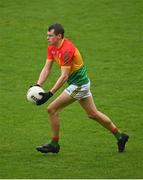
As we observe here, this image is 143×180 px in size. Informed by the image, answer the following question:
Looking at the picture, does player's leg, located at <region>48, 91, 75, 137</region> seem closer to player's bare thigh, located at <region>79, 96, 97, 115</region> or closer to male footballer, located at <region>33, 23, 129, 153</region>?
male footballer, located at <region>33, 23, 129, 153</region>

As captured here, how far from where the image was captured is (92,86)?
18656mm

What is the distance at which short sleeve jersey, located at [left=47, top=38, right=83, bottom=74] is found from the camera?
12.5 m

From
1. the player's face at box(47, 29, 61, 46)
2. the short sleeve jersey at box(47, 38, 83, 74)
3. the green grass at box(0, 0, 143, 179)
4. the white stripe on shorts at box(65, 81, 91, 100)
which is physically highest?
the player's face at box(47, 29, 61, 46)

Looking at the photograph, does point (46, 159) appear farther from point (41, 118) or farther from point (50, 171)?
point (41, 118)

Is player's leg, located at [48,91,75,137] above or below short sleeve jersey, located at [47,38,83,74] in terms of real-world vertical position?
below

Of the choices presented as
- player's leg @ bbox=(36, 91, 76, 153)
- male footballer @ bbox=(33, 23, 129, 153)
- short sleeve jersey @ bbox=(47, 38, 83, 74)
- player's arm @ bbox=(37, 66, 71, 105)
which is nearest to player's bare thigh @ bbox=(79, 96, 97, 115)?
male footballer @ bbox=(33, 23, 129, 153)

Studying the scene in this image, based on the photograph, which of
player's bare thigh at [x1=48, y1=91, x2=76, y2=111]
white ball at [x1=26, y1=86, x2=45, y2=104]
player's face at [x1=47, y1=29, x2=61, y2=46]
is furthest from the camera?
player's bare thigh at [x1=48, y1=91, x2=76, y2=111]

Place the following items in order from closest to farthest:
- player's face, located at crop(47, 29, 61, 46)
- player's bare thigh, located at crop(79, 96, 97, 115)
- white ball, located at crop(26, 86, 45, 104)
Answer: white ball, located at crop(26, 86, 45, 104) < player's face, located at crop(47, 29, 61, 46) < player's bare thigh, located at crop(79, 96, 97, 115)

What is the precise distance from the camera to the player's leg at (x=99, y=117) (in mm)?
12961

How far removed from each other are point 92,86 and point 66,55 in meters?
6.22

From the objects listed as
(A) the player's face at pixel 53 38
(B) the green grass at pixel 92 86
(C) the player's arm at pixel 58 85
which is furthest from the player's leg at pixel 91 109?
(A) the player's face at pixel 53 38

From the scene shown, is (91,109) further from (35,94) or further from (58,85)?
(35,94)

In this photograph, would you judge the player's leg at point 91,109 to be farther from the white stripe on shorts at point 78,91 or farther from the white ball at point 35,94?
the white ball at point 35,94

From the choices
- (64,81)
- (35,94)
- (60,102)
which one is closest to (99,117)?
(60,102)
